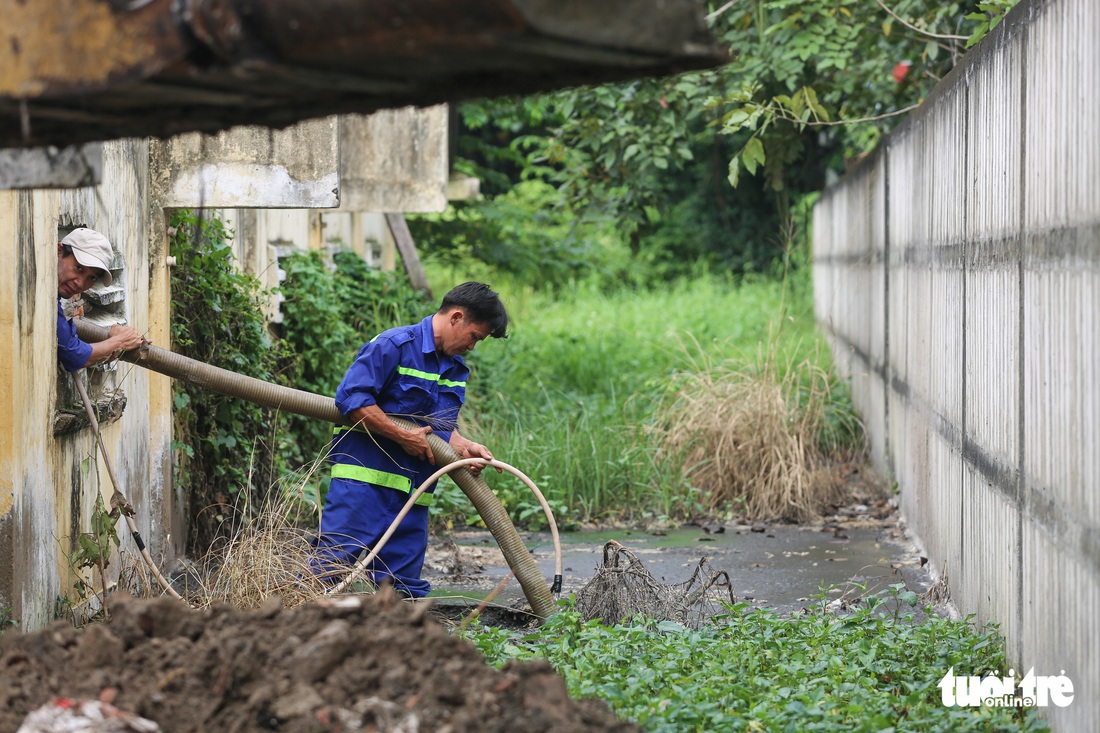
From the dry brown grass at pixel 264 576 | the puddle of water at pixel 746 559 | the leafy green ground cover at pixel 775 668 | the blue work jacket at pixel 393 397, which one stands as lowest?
the puddle of water at pixel 746 559

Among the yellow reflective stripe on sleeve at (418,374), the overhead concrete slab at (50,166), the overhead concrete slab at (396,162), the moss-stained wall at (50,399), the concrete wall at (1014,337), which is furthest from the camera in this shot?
the overhead concrete slab at (396,162)

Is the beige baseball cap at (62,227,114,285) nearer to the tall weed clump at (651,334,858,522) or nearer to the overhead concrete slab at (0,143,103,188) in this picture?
the overhead concrete slab at (0,143,103,188)

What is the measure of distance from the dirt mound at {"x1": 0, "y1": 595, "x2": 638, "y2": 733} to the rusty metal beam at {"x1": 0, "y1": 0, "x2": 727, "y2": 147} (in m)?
1.35

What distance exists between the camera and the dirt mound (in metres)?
2.82

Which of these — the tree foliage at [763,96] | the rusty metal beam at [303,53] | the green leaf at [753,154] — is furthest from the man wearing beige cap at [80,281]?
the green leaf at [753,154]

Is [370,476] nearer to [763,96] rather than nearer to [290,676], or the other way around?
[290,676]

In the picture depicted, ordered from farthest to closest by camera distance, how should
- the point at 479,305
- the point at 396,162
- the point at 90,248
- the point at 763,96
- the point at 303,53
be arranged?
1. the point at 396,162
2. the point at 763,96
3. the point at 479,305
4. the point at 90,248
5. the point at 303,53

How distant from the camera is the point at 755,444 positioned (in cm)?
875

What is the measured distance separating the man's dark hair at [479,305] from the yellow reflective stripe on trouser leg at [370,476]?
0.86m

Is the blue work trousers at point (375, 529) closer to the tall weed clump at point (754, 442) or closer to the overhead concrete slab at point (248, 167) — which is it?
the overhead concrete slab at point (248, 167)

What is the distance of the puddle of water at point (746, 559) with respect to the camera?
660 cm

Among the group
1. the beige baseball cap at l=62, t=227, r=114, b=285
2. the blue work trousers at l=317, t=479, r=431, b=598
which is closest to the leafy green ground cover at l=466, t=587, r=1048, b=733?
the blue work trousers at l=317, t=479, r=431, b=598

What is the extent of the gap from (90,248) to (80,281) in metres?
0.18

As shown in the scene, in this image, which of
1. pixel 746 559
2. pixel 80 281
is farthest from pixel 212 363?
pixel 746 559
